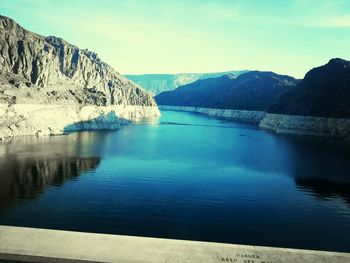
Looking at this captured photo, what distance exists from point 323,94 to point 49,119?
350ft

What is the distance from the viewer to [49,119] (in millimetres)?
103938

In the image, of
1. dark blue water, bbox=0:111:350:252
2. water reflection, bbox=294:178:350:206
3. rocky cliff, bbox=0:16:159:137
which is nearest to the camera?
dark blue water, bbox=0:111:350:252

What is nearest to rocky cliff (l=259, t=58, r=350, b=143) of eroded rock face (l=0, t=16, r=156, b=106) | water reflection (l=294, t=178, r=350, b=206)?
water reflection (l=294, t=178, r=350, b=206)

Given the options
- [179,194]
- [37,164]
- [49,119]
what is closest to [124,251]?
[179,194]

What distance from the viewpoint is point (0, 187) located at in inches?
1645

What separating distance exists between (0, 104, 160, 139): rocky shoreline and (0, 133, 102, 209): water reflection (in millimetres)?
6462

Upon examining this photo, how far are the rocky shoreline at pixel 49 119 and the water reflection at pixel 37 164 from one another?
6.46 meters

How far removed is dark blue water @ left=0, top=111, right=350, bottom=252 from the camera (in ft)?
102

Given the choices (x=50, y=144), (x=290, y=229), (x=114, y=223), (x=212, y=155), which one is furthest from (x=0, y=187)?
(x=212, y=155)

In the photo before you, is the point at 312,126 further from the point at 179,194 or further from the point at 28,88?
the point at 179,194

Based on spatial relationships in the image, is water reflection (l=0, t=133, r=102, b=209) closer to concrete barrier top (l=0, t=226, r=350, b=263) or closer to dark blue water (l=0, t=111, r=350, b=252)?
dark blue water (l=0, t=111, r=350, b=252)

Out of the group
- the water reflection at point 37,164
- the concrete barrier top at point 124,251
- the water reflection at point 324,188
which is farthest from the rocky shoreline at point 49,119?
the concrete barrier top at point 124,251

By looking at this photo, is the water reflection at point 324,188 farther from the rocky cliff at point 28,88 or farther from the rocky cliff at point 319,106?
the rocky cliff at point 319,106

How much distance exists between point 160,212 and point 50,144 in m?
51.0
